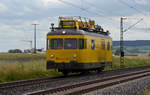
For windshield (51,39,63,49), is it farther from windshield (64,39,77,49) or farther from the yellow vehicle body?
windshield (64,39,77,49)

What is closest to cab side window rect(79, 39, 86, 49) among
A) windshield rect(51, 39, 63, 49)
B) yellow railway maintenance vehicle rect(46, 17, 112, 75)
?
yellow railway maintenance vehicle rect(46, 17, 112, 75)

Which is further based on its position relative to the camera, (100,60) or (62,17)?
(100,60)

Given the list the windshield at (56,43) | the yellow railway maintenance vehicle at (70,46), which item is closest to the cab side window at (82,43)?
the yellow railway maintenance vehicle at (70,46)

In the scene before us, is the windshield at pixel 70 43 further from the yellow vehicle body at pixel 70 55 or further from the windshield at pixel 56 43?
the windshield at pixel 56 43

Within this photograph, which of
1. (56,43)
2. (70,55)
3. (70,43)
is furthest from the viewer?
(56,43)

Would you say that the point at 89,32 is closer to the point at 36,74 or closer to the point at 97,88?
the point at 36,74

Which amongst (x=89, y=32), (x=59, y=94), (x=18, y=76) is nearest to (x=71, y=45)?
(x=89, y=32)

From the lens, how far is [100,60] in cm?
2575

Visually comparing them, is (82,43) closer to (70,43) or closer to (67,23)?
(70,43)

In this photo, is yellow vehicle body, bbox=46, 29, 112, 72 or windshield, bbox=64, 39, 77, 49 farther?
windshield, bbox=64, 39, 77, 49

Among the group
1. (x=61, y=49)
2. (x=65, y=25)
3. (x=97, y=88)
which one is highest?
(x=65, y=25)

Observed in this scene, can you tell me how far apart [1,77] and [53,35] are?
483 cm

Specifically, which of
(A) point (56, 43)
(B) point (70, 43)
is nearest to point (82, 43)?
(B) point (70, 43)

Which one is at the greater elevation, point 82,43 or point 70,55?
point 82,43
